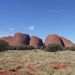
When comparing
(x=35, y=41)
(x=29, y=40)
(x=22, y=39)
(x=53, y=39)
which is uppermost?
(x=53, y=39)

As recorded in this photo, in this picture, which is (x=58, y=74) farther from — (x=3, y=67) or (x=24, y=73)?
(x=3, y=67)

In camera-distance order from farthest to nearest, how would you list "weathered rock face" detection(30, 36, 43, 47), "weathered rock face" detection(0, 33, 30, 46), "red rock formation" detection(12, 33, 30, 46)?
"weathered rock face" detection(30, 36, 43, 47), "red rock formation" detection(12, 33, 30, 46), "weathered rock face" detection(0, 33, 30, 46)

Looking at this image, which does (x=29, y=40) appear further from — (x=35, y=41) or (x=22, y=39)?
(x=22, y=39)

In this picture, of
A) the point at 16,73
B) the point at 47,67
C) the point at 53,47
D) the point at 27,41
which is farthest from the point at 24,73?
the point at 27,41

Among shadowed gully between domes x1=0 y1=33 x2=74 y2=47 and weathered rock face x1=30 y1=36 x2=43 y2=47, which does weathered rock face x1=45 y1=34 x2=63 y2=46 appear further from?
weathered rock face x1=30 y1=36 x2=43 y2=47

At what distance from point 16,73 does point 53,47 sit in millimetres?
34633

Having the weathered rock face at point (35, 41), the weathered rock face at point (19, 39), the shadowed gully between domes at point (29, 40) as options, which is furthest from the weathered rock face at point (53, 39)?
the weathered rock face at point (19, 39)

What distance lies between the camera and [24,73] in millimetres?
22188

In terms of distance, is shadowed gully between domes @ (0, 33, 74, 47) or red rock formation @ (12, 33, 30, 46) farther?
shadowed gully between domes @ (0, 33, 74, 47)

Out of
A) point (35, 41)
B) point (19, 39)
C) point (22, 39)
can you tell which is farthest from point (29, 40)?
point (19, 39)

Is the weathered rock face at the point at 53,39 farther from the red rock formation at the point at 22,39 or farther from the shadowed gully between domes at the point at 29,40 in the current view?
the red rock formation at the point at 22,39

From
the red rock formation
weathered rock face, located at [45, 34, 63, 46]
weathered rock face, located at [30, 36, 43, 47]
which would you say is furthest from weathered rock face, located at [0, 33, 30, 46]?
weathered rock face, located at [45, 34, 63, 46]

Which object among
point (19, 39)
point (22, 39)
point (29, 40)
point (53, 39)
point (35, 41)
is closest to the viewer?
point (19, 39)

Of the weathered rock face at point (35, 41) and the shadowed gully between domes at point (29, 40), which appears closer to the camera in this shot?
the shadowed gully between domes at point (29, 40)
